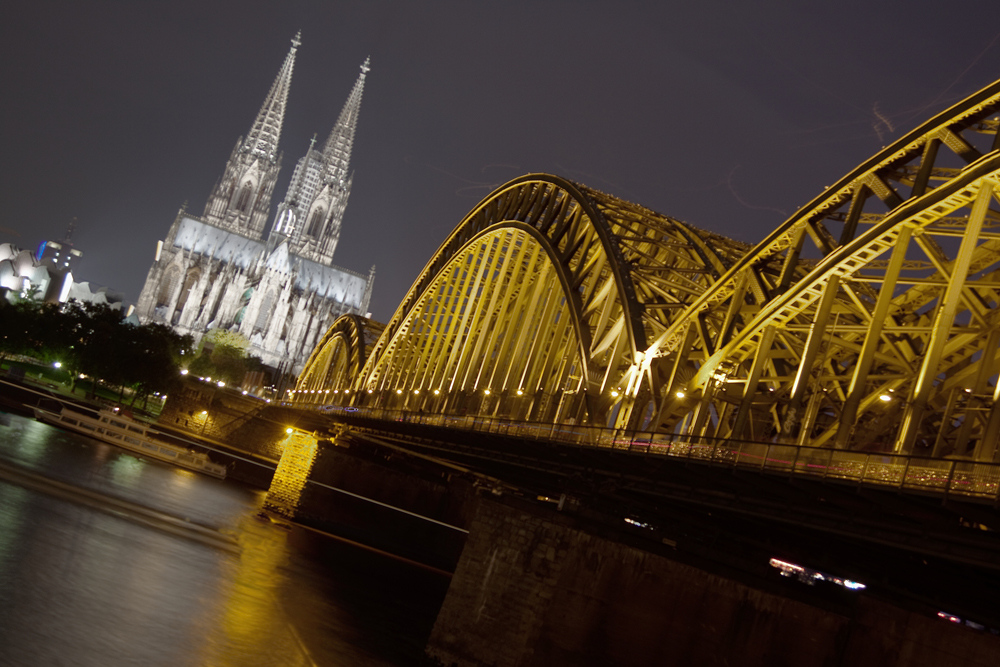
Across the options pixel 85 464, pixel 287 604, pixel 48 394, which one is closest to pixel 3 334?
pixel 48 394

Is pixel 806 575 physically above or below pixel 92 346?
above

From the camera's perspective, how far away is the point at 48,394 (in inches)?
3472

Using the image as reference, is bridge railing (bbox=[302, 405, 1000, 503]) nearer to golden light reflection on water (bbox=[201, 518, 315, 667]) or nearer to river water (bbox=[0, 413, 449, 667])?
golden light reflection on water (bbox=[201, 518, 315, 667])

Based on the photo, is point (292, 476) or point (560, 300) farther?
point (292, 476)

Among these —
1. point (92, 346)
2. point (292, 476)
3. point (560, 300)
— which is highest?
point (560, 300)

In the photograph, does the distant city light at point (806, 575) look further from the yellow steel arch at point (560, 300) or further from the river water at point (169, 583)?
the river water at point (169, 583)

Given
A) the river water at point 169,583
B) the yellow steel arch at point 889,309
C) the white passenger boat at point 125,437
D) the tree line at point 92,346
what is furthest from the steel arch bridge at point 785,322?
the tree line at point 92,346

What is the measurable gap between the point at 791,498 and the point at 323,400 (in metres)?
75.0

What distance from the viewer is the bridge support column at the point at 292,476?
70125 mm

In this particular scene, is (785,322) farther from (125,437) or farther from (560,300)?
(125,437)

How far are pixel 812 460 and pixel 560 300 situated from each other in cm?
3253

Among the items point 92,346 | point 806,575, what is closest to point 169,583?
point 806,575

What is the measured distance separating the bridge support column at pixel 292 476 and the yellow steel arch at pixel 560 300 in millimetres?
6449

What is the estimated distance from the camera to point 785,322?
2859 centimetres
